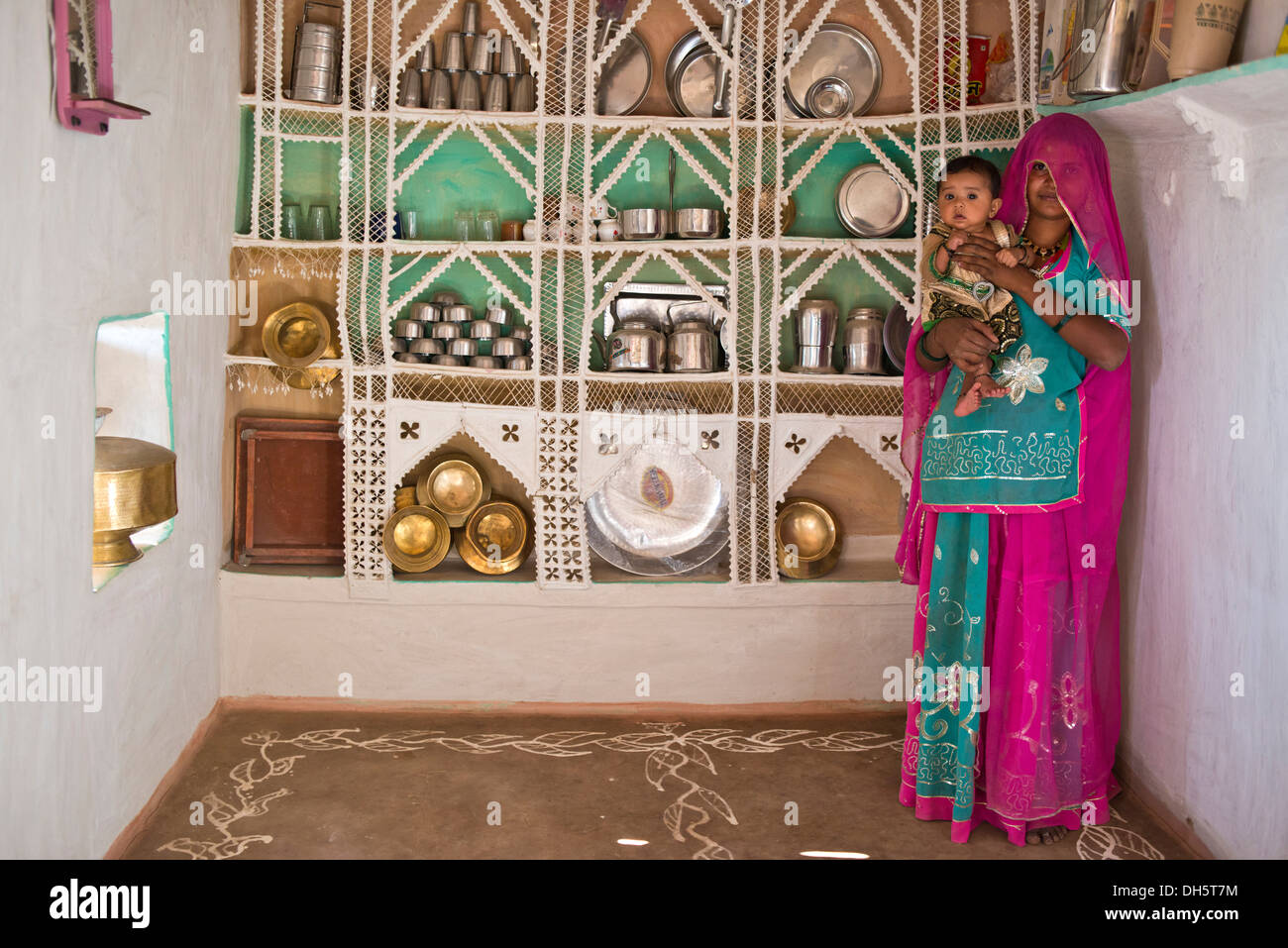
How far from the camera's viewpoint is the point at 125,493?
2568 mm

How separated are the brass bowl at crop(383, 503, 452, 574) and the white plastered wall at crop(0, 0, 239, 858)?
0.60 m

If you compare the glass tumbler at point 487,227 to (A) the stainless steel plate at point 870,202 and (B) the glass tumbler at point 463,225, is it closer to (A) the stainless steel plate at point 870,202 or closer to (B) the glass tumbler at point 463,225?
(B) the glass tumbler at point 463,225

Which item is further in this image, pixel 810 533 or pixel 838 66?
pixel 810 533

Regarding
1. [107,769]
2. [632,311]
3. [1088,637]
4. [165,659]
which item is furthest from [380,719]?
[1088,637]

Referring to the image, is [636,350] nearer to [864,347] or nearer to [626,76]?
[864,347]

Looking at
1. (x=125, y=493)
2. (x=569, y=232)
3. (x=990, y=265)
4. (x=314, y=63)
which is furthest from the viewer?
(x=569, y=232)

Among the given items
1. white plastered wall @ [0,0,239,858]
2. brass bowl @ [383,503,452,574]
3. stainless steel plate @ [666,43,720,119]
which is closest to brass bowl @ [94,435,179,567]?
white plastered wall @ [0,0,239,858]

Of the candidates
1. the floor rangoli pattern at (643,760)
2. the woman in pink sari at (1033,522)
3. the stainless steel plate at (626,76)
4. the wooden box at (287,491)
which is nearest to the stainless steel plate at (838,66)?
the stainless steel plate at (626,76)

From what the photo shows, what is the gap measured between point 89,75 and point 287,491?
5.88 feet

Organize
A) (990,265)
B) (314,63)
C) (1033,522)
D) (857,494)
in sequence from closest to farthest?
(990,265) → (1033,522) → (314,63) → (857,494)

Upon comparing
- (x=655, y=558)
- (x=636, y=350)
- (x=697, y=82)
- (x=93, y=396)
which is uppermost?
(x=697, y=82)

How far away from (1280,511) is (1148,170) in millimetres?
1074

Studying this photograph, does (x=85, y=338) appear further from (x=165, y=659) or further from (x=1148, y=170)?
(x=1148, y=170)

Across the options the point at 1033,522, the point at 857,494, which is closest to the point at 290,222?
the point at 857,494
